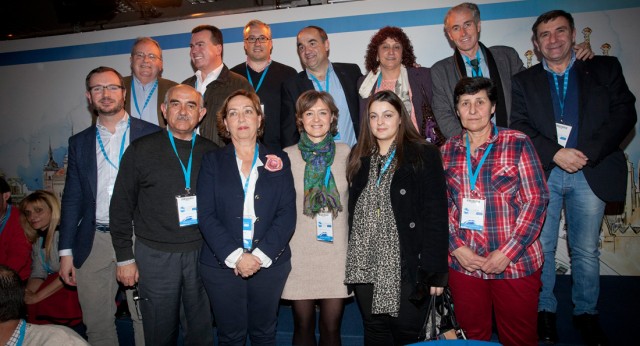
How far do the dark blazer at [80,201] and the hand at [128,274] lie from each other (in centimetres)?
36

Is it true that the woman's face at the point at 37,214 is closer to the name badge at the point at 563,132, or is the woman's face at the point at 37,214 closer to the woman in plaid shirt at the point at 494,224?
the woman in plaid shirt at the point at 494,224

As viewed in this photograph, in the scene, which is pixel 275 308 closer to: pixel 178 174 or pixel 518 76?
pixel 178 174

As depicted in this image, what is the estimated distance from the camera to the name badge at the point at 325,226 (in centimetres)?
237

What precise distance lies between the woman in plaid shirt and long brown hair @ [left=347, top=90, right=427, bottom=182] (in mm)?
317

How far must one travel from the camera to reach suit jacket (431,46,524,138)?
9.54ft

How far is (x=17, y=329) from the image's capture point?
5.63 ft

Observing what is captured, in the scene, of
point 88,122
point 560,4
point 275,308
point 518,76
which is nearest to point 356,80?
point 518,76

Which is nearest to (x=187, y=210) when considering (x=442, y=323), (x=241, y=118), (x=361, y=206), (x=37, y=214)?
(x=241, y=118)

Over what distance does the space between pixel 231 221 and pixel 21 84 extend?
532cm

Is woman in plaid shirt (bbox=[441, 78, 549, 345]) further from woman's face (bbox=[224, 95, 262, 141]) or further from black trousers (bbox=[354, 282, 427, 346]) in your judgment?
woman's face (bbox=[224, 95, 262, 141])

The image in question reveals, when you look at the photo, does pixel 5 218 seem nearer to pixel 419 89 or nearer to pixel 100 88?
pixel 100 88

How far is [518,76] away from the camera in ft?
9.33

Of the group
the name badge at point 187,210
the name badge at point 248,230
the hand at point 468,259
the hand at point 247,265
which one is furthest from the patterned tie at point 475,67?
the name badge at point 187,210

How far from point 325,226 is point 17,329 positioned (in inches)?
63.3
